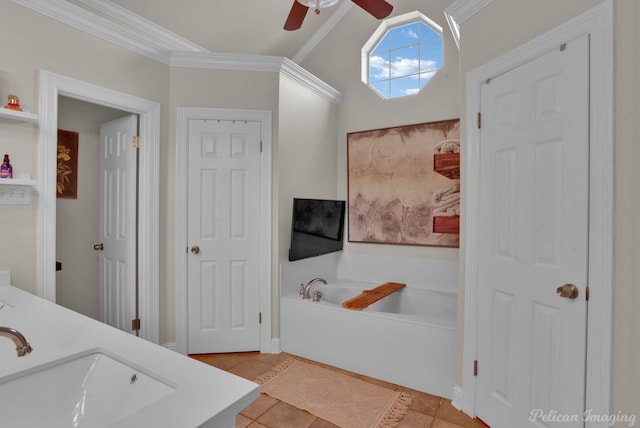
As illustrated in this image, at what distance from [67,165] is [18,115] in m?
1.18

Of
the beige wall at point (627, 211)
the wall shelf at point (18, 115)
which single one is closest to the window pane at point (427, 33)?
the beige wall at point (627, 211)

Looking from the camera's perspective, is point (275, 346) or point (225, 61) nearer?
point (225, 61)

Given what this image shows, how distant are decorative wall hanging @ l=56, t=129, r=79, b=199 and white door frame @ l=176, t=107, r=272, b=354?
97 cm

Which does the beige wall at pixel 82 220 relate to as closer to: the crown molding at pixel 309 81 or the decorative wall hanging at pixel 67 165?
the decorative wall hanging at pixel 67 165

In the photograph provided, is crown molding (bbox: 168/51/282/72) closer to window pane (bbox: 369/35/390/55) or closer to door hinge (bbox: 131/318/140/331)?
window pane (bbox: 369/35/390/55)

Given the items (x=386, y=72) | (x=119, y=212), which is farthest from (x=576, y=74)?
(x=119, y=212)

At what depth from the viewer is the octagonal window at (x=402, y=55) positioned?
11.8 feet

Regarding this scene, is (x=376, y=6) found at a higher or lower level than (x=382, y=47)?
lower

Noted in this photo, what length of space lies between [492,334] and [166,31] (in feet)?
11.2

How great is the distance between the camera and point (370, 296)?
306 centimetres

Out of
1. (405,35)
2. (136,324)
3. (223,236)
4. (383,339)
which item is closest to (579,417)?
(383,339)

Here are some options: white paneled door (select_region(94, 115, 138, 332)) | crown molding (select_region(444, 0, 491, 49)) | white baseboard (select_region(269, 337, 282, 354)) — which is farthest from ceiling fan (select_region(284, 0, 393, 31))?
white baseboard (select_region(269, 337, 282, 354))

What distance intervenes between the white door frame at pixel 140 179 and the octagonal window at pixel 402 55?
7.62ft

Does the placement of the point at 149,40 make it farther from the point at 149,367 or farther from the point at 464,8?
the point at 149,367
